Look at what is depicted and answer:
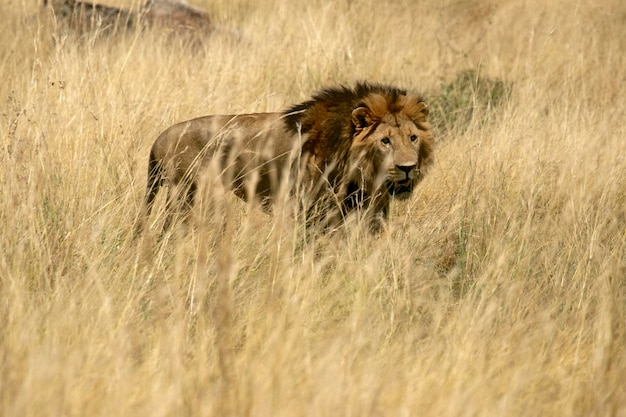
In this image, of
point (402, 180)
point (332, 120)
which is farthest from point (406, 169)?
point (332, 120)

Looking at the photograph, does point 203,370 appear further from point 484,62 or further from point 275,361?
point 484,62

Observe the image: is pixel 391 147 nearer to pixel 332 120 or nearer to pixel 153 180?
pixel 332 120

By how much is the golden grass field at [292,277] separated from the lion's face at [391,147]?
238 mm

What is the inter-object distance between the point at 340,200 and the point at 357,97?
23.0 inches

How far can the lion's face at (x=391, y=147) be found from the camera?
16.0 feet

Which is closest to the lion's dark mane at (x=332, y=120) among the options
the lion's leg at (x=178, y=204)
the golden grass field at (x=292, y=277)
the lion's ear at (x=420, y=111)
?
the lion's ear at (x=420, y=111)

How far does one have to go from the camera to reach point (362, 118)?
5113mm

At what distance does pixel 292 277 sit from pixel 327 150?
5.38ft

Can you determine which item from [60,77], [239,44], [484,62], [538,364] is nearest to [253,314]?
[538,364]

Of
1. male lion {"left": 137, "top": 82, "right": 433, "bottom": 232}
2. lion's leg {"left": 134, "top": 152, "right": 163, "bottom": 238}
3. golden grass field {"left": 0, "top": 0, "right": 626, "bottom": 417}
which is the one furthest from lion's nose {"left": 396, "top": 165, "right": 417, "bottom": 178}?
lion's leg {"left": 134, "top": 152, "right": 163, "bottom": 238}

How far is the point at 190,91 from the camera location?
Answer: 6867 mm

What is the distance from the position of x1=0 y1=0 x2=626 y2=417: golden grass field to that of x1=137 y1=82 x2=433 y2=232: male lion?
22cm

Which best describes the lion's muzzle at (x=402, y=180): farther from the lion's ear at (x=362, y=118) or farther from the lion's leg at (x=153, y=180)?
the lion's leg at (x=153, y=180)

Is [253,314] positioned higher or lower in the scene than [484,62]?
lower
